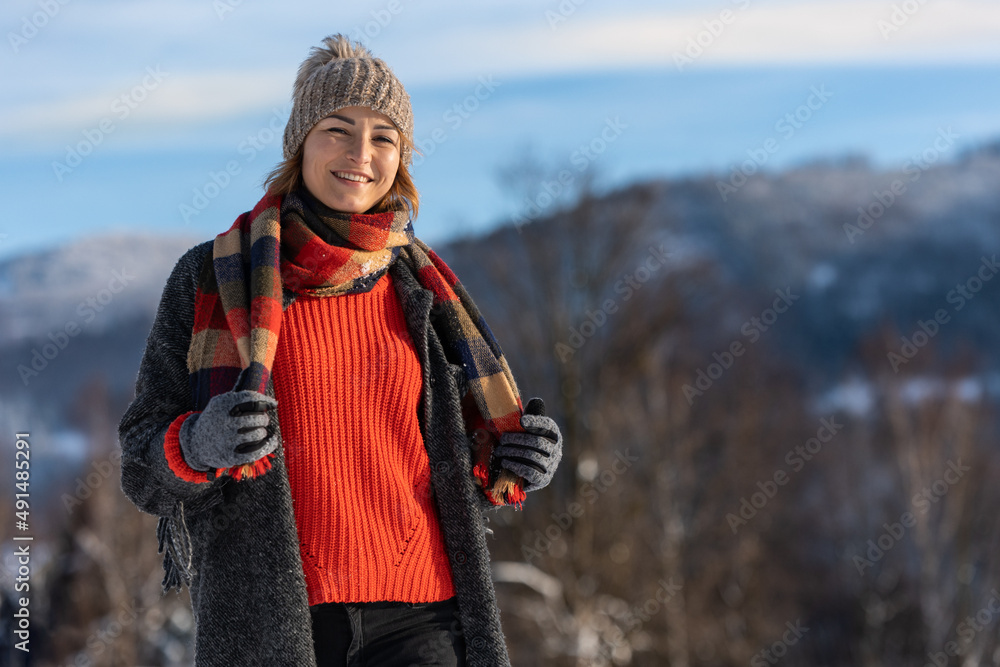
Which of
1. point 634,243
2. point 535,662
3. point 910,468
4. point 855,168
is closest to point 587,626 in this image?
point 535,662

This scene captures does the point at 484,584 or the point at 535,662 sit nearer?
the point at 484,584

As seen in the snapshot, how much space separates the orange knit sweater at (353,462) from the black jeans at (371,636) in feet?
0.08

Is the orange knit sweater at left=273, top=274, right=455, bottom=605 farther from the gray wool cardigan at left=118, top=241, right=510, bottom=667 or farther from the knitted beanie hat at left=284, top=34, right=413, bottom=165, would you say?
the knitted beanie hat at left=284, top=34, right=413, bottom=165

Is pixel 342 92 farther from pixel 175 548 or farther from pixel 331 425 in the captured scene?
pixel 175 548

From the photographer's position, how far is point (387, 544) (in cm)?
206

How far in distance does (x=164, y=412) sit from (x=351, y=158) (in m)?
0.63

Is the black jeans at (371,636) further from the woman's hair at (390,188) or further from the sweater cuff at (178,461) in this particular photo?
the woman's hair at (390,188)

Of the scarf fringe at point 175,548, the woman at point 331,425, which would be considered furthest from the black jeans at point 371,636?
the scarf fringe at point 175,548

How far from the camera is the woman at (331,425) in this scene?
2.00 m

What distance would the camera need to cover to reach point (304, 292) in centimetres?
216

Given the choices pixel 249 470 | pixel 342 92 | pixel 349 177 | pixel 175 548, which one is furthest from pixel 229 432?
pixel 342 92

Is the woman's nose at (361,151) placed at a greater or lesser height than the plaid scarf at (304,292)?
greater

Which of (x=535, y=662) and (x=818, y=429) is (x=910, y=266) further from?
(x=535, y=662)

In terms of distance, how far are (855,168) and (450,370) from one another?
96.8 m
